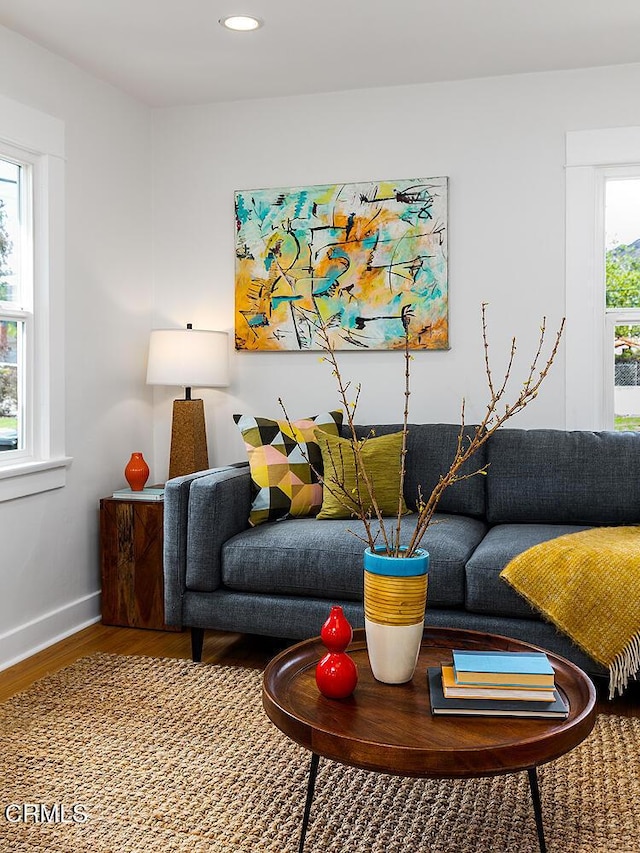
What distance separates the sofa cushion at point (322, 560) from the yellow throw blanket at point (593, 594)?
0.21 m

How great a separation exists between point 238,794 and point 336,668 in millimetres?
591

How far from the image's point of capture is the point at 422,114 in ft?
12.6

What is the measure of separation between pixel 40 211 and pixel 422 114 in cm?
176

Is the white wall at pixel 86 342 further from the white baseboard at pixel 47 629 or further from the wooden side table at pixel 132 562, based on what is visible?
the wooden side table at pixel 132 562

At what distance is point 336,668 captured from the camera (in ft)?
6.08

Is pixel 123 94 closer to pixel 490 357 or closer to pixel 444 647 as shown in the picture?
pixel 490 357

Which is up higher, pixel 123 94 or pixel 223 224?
pixel 123 94

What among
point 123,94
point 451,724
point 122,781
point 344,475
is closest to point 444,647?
point 451,724

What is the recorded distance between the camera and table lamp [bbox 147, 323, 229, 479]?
12.6 ft

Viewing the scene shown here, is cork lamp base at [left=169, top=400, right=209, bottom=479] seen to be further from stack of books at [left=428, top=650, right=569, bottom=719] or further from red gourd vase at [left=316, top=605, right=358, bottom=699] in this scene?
stack of books at [left=428, top=650, right=569, bottom=719]

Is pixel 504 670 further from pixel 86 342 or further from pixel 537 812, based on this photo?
pixel 86 342

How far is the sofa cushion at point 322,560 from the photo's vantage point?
282 centimetres
